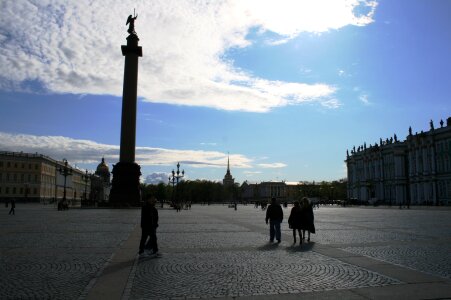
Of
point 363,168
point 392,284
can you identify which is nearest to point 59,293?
point 392,284

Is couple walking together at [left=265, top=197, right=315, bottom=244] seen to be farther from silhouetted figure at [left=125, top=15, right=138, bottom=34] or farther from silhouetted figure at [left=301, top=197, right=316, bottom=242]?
silhouetted figure at [left=125, top=15, right=138, bottom=34]

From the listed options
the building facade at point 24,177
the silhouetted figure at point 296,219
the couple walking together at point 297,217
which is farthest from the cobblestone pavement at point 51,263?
the building facade at point 24,177

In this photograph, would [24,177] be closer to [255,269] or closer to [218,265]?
[218,265]

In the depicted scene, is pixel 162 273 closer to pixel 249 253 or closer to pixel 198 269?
pixel 198 269

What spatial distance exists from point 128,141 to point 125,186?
6093mm

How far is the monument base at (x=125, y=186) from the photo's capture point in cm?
5516

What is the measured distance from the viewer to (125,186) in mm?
55469

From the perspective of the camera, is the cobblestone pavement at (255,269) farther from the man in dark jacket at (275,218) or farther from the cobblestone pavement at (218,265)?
the man in dark jacket at (275,218)

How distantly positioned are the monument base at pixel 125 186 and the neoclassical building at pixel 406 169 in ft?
223

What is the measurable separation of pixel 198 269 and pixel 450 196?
3837 inches

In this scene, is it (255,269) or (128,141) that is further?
(128,141)

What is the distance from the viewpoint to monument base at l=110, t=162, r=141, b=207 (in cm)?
5516

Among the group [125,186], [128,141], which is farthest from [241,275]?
[128,141]

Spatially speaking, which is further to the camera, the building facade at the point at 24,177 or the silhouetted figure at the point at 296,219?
→ the building facade at the point at 24,177
